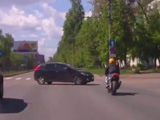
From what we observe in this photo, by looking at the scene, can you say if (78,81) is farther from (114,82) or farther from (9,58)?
(9,58)

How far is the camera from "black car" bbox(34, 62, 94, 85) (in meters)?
32.8

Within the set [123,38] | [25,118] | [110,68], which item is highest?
[123,38]

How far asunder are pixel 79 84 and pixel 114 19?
103ft

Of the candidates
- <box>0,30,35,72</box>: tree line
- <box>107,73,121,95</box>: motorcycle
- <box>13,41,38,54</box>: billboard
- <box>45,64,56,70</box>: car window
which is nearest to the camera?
<box>107,73,121,95</box>: motorcycle

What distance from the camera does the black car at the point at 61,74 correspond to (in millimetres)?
32844

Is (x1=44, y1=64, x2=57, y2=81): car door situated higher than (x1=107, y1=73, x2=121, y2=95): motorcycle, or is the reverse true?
(x1=44, y1=64, x2=57, y2=81): car door

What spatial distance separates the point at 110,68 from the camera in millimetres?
22172

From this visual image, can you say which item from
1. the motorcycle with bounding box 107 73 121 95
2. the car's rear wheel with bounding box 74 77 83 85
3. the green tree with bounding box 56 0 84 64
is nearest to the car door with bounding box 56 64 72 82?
the car's rear wheel with bounding box 74 77 83 85

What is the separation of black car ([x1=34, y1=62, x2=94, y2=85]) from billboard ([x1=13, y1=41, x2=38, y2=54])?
8167 cm

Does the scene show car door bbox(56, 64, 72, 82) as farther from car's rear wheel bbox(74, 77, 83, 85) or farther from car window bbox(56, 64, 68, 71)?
car's rear wheel bbox(74, 77, 83, 85)

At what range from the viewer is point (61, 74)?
33.2 metres

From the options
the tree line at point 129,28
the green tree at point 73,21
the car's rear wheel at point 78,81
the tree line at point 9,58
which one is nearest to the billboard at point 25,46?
the tree line at point 9,58

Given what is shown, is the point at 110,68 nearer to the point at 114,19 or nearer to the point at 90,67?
the point at 114,19

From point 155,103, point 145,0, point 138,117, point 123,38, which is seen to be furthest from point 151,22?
point 138,117
